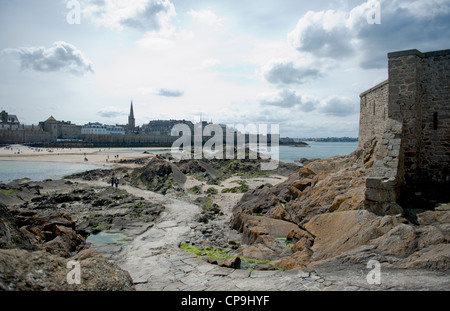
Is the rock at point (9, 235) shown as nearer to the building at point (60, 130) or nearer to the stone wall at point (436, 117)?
the stone wall at point (436, 117)

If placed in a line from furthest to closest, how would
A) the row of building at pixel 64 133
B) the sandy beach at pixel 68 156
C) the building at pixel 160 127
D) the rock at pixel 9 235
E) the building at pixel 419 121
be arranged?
the building at pixel 160 127 → the row of building at pixel 64 133 → the sandy beach at pixel 68 156 → the building at pixel 419 121 → the rock at pixel 9 235

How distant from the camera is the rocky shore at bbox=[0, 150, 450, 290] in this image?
434 centimetres

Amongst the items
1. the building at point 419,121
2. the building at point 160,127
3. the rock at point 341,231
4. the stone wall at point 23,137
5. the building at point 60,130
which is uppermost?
the building at point 160,127

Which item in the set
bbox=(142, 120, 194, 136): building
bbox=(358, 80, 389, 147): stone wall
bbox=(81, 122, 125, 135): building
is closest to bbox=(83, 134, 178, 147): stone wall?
bbox=(81, 122, 125, 135): building

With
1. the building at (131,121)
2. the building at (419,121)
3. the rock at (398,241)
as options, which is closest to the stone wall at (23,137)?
the building at (131,121)

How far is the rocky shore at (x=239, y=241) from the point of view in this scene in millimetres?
4344

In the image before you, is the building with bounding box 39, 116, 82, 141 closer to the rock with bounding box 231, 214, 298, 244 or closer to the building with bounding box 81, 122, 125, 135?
the building with bounding box 81, 122, 125, 135

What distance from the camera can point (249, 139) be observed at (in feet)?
398

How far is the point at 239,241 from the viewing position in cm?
996

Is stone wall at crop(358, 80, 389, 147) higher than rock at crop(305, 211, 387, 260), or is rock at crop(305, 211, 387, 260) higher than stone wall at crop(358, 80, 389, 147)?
stone wall at crop(358, 80, 389, 147)

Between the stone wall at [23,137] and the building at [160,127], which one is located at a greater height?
the building at [160,127]
